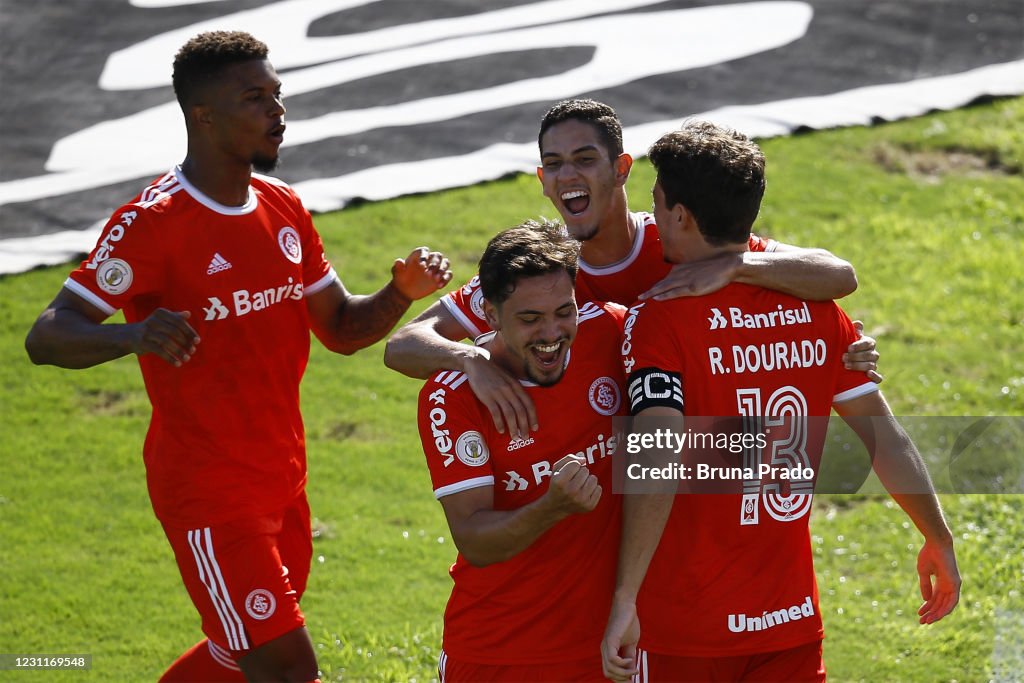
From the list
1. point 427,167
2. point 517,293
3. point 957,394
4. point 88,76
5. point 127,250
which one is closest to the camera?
point 517,293

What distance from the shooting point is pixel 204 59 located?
5.01 meters

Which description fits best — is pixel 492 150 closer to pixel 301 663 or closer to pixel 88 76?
pixel 88 76

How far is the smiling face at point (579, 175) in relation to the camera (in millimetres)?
4453

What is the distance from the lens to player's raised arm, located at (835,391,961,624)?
4.11 metres

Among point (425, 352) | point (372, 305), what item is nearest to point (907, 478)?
point (425, 352)

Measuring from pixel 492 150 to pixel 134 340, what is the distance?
7583 millimetres

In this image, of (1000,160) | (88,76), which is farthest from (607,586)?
(88,76)

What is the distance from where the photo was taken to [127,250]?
4637mm

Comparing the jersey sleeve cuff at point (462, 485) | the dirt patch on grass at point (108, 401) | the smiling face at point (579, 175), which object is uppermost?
the smiling face at point (579, 175)

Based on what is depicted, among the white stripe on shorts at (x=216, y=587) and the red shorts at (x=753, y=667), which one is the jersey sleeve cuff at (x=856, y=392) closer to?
the red shorts at (x=753, y=667)

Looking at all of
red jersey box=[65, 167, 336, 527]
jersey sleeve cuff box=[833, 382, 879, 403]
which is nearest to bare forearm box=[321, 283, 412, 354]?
red jersey box=[65, 167, 336, 527]

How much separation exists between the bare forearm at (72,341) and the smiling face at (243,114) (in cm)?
93

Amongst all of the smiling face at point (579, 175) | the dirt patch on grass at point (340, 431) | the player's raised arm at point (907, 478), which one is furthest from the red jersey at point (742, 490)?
the dirt patch on grass at point (340, 431)

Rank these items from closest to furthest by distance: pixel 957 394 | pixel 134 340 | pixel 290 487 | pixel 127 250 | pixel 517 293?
pixel 517 293
pixel 134 340
pixel 127 250
pixel 290 487
pixel 957 394
